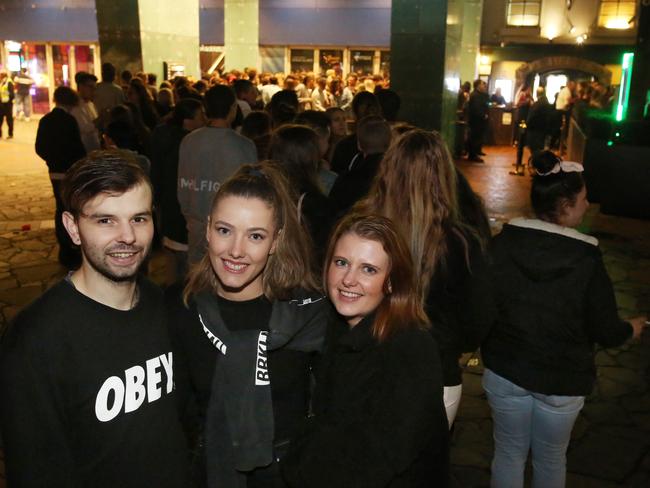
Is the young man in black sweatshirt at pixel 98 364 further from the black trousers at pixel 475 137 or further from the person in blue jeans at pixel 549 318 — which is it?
the black trousers at pixel 475 137

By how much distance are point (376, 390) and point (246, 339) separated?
0.52m

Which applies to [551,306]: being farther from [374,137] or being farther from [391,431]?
[374,137]

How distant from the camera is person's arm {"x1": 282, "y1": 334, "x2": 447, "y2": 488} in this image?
1.83 metres

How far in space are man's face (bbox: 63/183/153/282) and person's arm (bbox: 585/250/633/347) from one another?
1998 millimetres

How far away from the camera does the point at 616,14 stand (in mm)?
24750

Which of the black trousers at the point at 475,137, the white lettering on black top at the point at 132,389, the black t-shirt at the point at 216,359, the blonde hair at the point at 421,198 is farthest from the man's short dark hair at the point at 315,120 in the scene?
the black trousers at the point at 475,137

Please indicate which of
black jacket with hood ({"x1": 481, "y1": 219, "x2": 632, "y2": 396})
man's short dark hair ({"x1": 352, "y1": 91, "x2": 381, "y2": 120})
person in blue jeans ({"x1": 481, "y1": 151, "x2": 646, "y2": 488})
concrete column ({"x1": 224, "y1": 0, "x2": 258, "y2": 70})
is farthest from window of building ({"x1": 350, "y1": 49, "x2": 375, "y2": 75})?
black jacket with hood ({"x1": 481, "y1": 219, "x2": 632, "y2": 396})

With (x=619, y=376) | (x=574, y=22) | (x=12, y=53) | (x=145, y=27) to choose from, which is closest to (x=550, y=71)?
(x=574, y=22)

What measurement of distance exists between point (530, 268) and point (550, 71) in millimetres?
25228

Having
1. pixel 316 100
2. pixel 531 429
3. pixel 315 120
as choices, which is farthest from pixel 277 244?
pixel 316 100

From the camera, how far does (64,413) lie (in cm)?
176

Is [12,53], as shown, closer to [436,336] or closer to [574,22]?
[574,22]

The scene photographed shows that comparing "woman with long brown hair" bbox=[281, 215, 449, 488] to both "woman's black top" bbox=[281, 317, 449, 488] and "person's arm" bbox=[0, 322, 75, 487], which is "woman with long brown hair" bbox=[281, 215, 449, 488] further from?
"person's arm" bbox=[0, 322, 75, 487]

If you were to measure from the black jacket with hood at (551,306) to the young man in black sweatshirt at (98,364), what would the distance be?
5.40 feet
